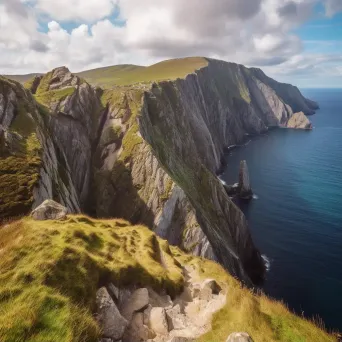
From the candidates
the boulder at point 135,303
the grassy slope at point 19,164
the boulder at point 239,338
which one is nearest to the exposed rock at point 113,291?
the boulder at point 135,303

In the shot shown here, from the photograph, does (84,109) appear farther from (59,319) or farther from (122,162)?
(59,319)

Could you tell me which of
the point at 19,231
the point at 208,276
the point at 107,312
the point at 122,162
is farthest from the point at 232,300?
the point at 122,162

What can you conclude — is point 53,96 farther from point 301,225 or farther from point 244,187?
point 301,225

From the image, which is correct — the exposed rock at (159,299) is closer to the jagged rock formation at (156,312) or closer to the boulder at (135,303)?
the jagged rock formation at (156,312)

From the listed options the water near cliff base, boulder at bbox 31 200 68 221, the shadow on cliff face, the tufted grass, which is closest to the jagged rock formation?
the tufted grass

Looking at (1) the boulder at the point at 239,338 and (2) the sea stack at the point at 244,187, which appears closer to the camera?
(1) the boulder at the point at 239,338

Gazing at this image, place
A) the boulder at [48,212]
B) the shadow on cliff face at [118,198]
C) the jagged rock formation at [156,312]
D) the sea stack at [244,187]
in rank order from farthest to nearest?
the sea stack at [244,187]
the shadow on cliff face at [118,198]
the boulder at [48,212]
the jagged rock formation at [156,312]
